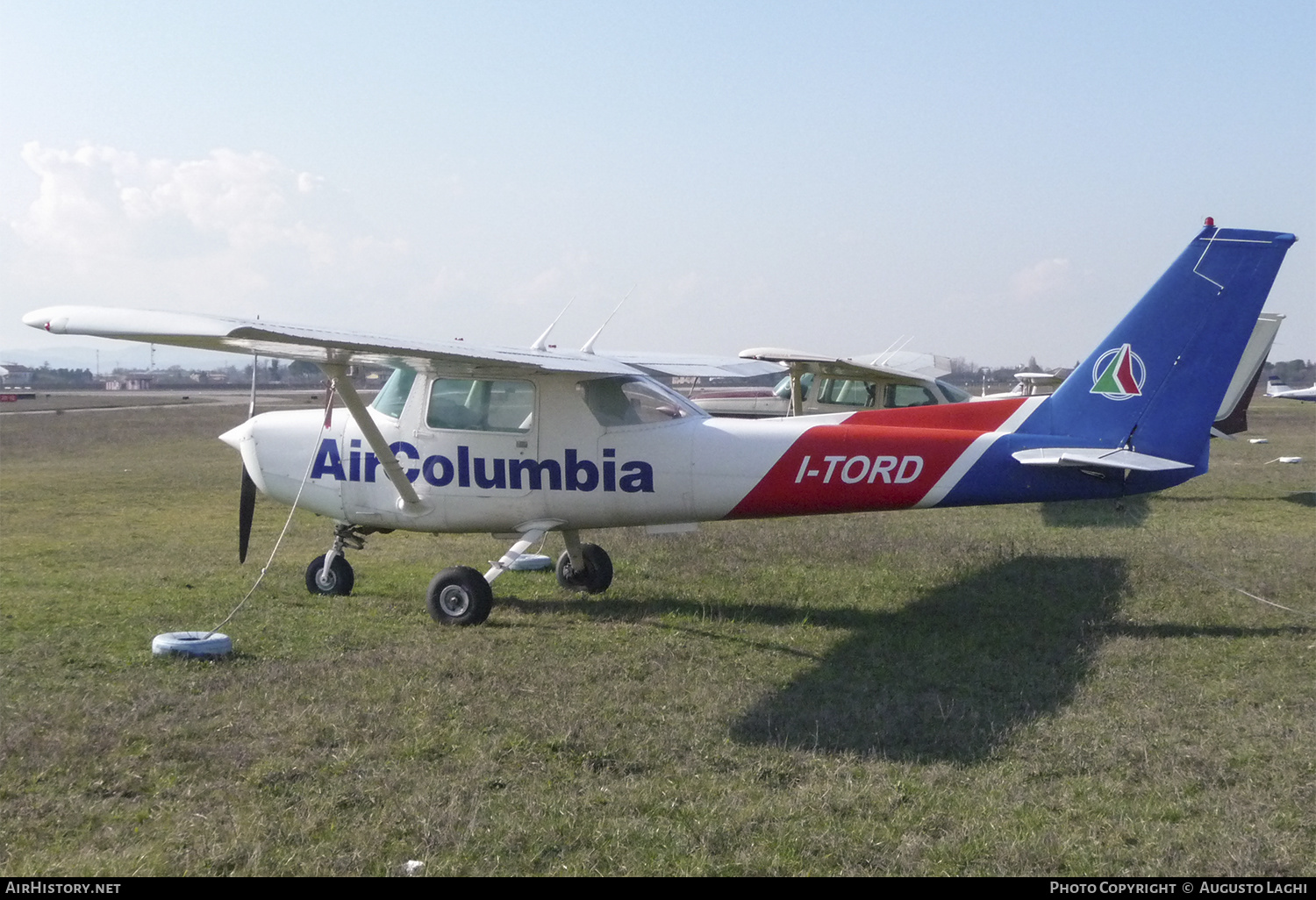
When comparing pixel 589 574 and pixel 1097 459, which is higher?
pixel 1097 459

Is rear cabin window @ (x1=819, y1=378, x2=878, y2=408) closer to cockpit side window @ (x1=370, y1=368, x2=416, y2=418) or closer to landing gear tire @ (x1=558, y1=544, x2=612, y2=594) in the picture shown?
landing gear tire @ (x1=558, y1=544, x2=612, y2=594)

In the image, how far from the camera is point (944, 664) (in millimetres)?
7391

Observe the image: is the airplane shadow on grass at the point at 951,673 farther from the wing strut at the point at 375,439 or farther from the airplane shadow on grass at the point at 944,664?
the wing strut at the point at 375,439

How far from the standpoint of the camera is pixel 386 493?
9422mm

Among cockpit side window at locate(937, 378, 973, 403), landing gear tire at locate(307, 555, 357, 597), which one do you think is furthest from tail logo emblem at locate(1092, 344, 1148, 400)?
cockpit side window at locate(937, 378, 973, 403)

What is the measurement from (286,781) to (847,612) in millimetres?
5184

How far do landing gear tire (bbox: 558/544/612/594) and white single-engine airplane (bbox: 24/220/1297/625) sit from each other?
0.44m

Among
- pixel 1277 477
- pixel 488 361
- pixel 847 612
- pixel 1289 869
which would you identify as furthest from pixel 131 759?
pixel 1277 477

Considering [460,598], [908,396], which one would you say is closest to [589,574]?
[460,598]

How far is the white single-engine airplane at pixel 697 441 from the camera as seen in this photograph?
8.20 meters

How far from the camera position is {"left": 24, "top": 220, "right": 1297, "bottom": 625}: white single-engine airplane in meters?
8.20

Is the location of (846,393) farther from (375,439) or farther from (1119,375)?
(375,439)

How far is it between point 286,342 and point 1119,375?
588 centimetres
